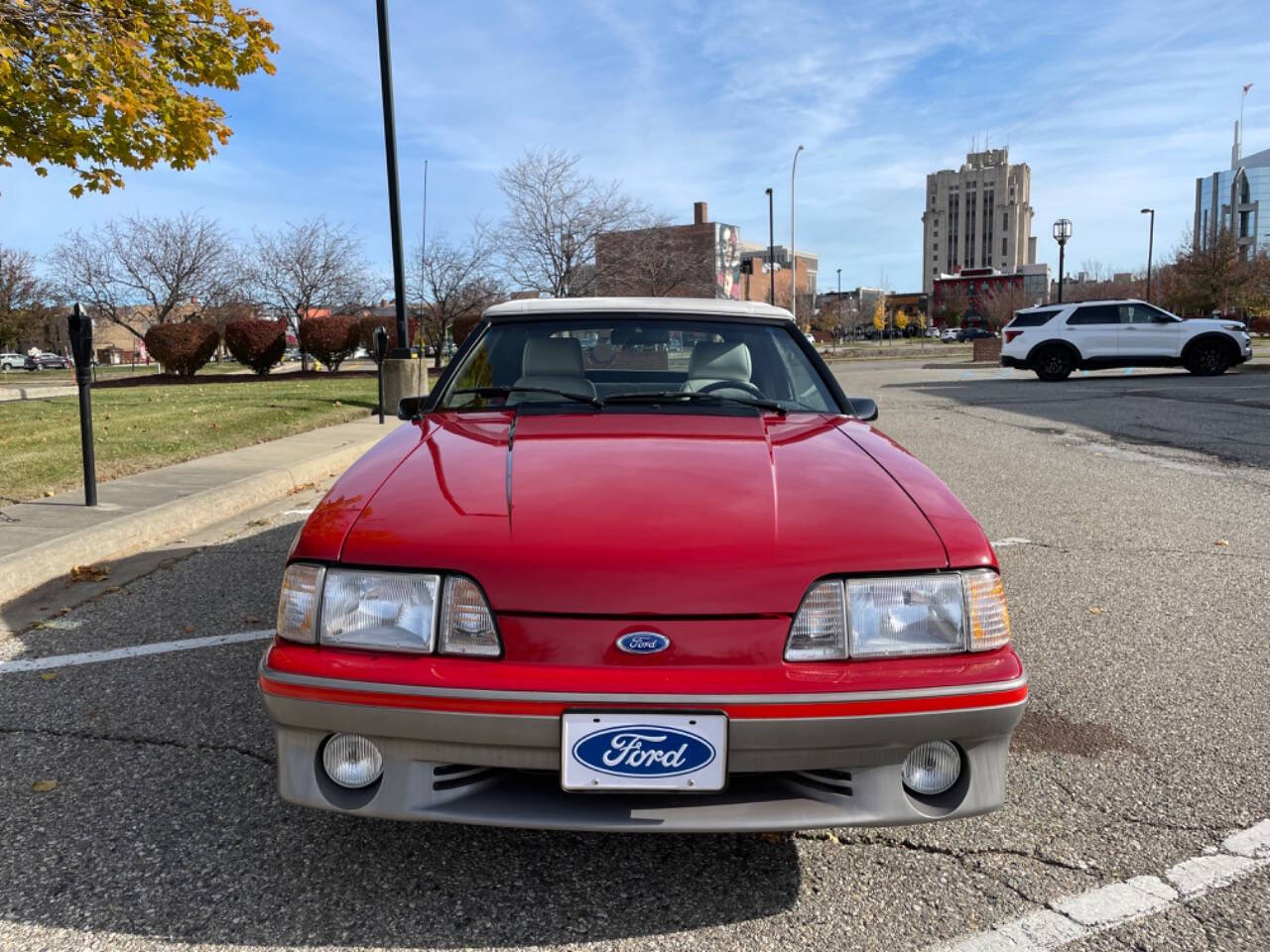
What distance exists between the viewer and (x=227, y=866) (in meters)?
2.31

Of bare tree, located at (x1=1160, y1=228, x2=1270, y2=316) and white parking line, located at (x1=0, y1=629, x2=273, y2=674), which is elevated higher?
bare tree, located at (x1=1160, y1=228, x2=1270, y2=316)

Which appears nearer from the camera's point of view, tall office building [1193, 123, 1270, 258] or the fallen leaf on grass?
the fallen leaf on grass

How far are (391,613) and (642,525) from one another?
0.58 metres

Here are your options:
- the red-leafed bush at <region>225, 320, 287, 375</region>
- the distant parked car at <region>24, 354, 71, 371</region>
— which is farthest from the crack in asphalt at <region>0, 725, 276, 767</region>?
the distant parked car at <region>24, 354, 71, 371</region>

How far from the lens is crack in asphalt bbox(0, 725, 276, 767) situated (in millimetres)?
2945

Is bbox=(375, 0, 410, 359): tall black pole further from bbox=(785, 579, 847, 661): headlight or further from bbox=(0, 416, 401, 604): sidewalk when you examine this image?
bbox=(785, 579, 847, 661): headlight

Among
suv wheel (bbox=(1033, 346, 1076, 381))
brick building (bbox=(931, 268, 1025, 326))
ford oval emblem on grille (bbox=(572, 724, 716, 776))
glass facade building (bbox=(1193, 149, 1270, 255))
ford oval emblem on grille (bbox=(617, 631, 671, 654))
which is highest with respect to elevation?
glass facade building (bbox=(1193, 149, 1270, 255))

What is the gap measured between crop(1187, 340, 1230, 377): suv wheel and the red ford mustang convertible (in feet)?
71.0

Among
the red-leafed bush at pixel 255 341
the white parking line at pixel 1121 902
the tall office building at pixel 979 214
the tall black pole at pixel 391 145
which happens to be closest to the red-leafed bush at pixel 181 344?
the red-leafed bush at pixel 255 341

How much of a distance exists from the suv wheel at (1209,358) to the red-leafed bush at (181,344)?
967 inches

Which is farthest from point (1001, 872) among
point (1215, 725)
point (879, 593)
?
point (1215, 725)

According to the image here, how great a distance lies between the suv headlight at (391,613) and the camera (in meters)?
1.99

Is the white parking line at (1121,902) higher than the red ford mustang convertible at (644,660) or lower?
lower

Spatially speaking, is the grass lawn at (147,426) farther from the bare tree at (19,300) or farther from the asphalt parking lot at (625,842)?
the bare tree at (19,300)
